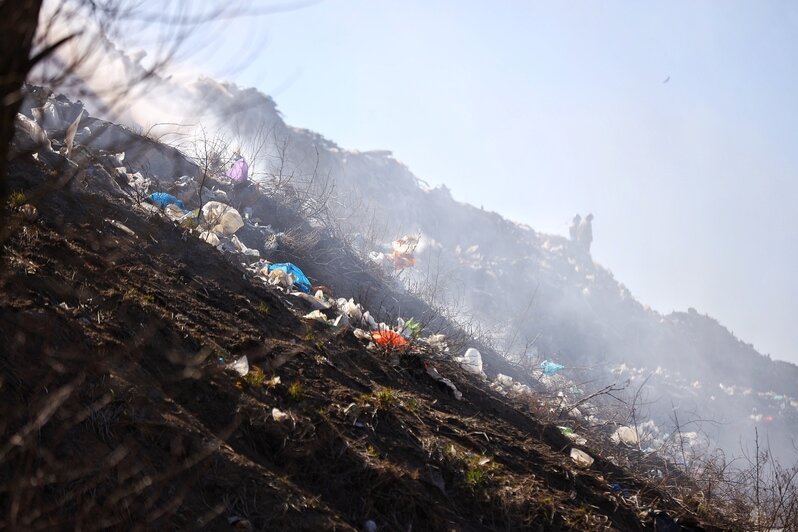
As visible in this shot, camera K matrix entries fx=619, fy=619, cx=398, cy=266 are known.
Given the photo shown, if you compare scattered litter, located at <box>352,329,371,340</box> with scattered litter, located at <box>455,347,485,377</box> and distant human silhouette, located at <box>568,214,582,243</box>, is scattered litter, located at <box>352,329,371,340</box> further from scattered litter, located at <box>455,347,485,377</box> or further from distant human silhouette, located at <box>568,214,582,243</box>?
distant human silhouette, located at <box>568,214,582,243</box>

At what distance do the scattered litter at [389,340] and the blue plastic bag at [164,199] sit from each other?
261 cm

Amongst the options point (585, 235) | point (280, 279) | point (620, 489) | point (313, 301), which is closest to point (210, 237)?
point (280, 279)

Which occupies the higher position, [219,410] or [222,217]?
[222,217]

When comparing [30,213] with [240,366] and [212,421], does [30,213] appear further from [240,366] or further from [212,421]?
[212,421]

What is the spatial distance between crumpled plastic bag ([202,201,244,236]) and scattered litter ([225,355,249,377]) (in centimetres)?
319

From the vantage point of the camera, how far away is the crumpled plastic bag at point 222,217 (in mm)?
6422

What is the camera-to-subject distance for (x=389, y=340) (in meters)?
4.80

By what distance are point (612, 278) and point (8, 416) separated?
17.9 m

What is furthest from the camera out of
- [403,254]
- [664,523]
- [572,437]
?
[403,254]

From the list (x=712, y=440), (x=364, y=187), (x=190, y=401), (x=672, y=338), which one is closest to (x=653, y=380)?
(x=712, y=440)

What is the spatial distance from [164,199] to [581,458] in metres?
4.58

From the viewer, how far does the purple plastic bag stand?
8343 millimetres

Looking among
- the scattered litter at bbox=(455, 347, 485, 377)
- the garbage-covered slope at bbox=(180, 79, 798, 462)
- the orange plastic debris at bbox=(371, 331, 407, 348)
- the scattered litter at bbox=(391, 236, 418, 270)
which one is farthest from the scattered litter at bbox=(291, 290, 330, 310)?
the garbage-covered slope at bbox=(180, 79, 798, 462)

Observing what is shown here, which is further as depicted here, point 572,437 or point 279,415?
point 572,437
